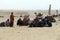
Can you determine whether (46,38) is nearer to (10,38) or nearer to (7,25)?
(10,38)

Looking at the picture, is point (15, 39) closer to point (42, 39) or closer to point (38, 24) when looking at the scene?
point (42, 39)

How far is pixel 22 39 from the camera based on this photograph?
47.7 ft

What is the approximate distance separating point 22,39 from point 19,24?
10.5 meters

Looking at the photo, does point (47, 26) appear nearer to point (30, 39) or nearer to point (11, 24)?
point (11, 24)

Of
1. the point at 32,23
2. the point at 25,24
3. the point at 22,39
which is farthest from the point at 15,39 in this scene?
the point at 25,24

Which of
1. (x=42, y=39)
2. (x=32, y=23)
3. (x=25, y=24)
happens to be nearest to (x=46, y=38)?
(x=42, y=39)

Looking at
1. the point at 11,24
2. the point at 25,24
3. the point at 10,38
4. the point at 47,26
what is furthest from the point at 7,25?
the point at 10,38

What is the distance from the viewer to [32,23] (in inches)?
890

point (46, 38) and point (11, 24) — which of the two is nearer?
point (46, 38)

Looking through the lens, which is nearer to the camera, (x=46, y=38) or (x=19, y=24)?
(x=46, y=38)

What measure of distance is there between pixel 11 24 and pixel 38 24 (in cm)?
261

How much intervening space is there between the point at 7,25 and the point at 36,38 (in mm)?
8948

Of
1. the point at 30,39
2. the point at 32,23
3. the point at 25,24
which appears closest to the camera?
the point at 30,39

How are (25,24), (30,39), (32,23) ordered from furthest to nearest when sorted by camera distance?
1. (25,24)
2. (32,23)
3. (30,39)
